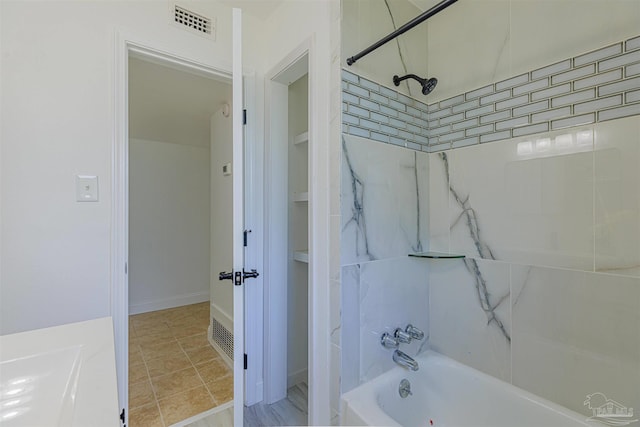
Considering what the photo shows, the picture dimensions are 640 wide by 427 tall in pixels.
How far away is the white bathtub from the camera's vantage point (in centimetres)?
113

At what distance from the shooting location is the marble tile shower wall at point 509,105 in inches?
39.8

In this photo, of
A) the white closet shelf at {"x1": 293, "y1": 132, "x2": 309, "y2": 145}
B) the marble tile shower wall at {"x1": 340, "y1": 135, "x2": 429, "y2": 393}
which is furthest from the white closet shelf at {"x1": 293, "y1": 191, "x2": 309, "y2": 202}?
the marble tile shower wall at {"x1": 340, "y1": 135, "x2": 429, "y2": 393}

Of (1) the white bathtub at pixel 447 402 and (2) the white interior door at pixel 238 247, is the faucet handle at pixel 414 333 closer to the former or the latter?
(1) the white bathtub at pixel 447 402

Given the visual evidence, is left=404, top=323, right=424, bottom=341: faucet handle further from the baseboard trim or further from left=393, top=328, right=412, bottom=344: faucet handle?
the baseboard trim

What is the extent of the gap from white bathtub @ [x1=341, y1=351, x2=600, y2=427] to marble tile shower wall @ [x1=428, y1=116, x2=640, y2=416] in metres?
0.06

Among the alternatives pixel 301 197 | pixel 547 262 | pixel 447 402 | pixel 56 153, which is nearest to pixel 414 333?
pixel 447 402

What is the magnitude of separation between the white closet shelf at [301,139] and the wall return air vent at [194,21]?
756mm

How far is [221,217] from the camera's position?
2.43 metres

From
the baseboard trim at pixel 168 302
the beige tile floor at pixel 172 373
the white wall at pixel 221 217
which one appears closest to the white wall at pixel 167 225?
the baseboard trim at pixel 168 302

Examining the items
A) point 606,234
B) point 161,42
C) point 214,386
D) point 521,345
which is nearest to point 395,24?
point 161,42

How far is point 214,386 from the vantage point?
1.92m

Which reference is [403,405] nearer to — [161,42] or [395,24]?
[395,24]

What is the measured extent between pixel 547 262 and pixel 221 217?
2240 millimetres

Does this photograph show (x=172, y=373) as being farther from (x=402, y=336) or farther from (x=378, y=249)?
(x=378, y=249)
